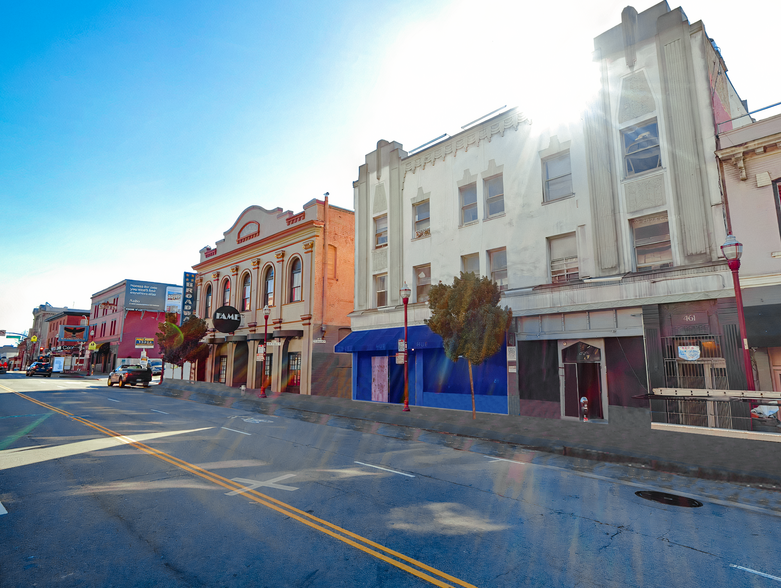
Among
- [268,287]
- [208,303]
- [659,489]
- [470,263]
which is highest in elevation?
[268,287]

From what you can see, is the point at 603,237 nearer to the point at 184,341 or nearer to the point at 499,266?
the point at 499,266

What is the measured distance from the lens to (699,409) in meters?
13.3

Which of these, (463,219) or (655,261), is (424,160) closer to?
(463,219)

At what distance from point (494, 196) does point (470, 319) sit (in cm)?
683

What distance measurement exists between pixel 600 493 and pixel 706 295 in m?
9.12

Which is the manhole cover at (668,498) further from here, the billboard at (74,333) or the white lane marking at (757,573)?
the billboard at (74,333)

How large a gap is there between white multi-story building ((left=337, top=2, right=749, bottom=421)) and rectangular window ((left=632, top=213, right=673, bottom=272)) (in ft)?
0.14

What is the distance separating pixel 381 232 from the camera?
2566 centimetres

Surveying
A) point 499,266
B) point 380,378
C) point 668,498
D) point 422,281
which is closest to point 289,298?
point 380,378

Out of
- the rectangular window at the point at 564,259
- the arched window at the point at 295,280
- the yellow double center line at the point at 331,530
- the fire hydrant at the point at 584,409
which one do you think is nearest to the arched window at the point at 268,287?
the arched window at the point at 295,280

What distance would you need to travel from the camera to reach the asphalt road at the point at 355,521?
15.6ft

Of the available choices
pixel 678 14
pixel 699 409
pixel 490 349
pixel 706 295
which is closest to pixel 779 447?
pixel 699 409

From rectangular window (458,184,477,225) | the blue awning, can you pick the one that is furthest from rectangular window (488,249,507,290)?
the blue awning

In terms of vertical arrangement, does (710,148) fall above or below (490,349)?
above
